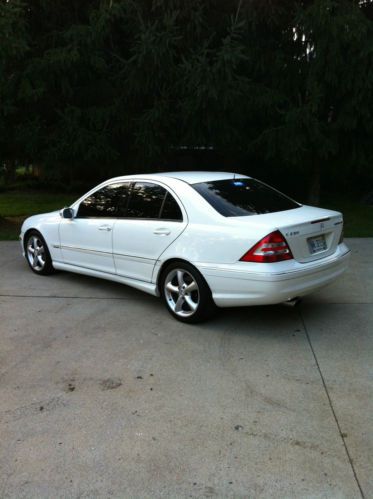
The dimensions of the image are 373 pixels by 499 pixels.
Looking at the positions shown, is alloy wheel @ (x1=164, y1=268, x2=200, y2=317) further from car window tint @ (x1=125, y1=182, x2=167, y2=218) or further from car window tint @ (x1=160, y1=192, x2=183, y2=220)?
car window tint @ (x1=125, y1=182, x2=167, y2=218)

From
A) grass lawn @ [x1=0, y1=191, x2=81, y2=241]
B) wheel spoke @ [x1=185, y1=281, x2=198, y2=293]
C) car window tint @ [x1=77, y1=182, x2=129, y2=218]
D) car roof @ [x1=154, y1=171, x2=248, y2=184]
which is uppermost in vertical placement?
car roof @ [x1=154, y1=171, x2=248, y2=184]

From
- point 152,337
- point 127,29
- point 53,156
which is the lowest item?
point 152,337

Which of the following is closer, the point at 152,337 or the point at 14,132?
the point at 152,337

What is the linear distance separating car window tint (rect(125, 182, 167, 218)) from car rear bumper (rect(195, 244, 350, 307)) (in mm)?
982

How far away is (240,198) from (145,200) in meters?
1.07

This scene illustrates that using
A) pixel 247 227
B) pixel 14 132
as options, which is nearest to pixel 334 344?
pixel 247 227

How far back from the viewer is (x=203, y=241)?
488cm

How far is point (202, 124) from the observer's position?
10688 mm

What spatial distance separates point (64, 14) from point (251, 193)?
828 centimetres

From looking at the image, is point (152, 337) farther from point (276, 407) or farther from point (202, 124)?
point (202, 124)

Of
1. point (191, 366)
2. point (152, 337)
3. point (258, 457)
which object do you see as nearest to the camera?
point (258, 457)

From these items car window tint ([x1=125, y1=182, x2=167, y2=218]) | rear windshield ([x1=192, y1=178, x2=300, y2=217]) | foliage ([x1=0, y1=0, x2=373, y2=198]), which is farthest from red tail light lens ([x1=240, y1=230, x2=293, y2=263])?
foliage ([x1=0, y1=0, x2=373, y2=198])

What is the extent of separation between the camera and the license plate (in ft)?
16.0

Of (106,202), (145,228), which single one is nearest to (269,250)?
(145,228)
